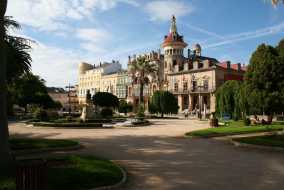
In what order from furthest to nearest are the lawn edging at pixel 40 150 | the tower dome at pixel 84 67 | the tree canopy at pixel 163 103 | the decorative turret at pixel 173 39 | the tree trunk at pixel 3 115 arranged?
the tower dome at pixel 84 67, the decorative turret at pixel 173 39, the tree canopy at pixel 163 103, the lawn edging at pixel 40 150, the tree trunk at pixel 3 115

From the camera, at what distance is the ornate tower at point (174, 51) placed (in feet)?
287

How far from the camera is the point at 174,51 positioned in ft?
289

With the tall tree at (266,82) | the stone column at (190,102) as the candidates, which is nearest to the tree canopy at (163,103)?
the stone column at (190,102)

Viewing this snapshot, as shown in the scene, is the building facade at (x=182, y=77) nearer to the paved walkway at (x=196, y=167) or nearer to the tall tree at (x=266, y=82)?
the tall tree at (x=266, y=82)

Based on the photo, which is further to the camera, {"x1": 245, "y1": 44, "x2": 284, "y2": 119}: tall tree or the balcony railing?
the balcony railing

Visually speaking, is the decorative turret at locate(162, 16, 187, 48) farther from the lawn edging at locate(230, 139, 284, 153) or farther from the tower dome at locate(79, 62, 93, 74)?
the lawn edging at locate(230, 139, 284, 153)

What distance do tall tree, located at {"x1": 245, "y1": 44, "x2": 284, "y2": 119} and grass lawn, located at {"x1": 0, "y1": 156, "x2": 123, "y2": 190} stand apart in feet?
70.1

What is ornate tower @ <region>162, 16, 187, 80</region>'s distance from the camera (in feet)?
287

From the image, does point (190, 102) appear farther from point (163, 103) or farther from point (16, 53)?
point (16, 53)

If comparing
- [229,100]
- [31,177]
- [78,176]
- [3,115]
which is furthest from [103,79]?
[31,177]

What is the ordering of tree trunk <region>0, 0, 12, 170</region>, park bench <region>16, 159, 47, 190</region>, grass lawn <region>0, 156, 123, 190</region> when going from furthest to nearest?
tree trunk <region>0, 0, 12, 170</region> → grass lawn <region>0, 156, 123, 190</region> → park bench <region>16, 159, 47, 190</region>

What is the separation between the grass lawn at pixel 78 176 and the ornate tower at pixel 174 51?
77263 millimetres

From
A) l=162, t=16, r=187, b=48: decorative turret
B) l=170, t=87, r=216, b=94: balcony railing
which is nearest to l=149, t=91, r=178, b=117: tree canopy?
l=170, t=87, r=216, b=94: balcony railing

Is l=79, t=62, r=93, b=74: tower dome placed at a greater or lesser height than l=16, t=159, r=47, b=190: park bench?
greater
